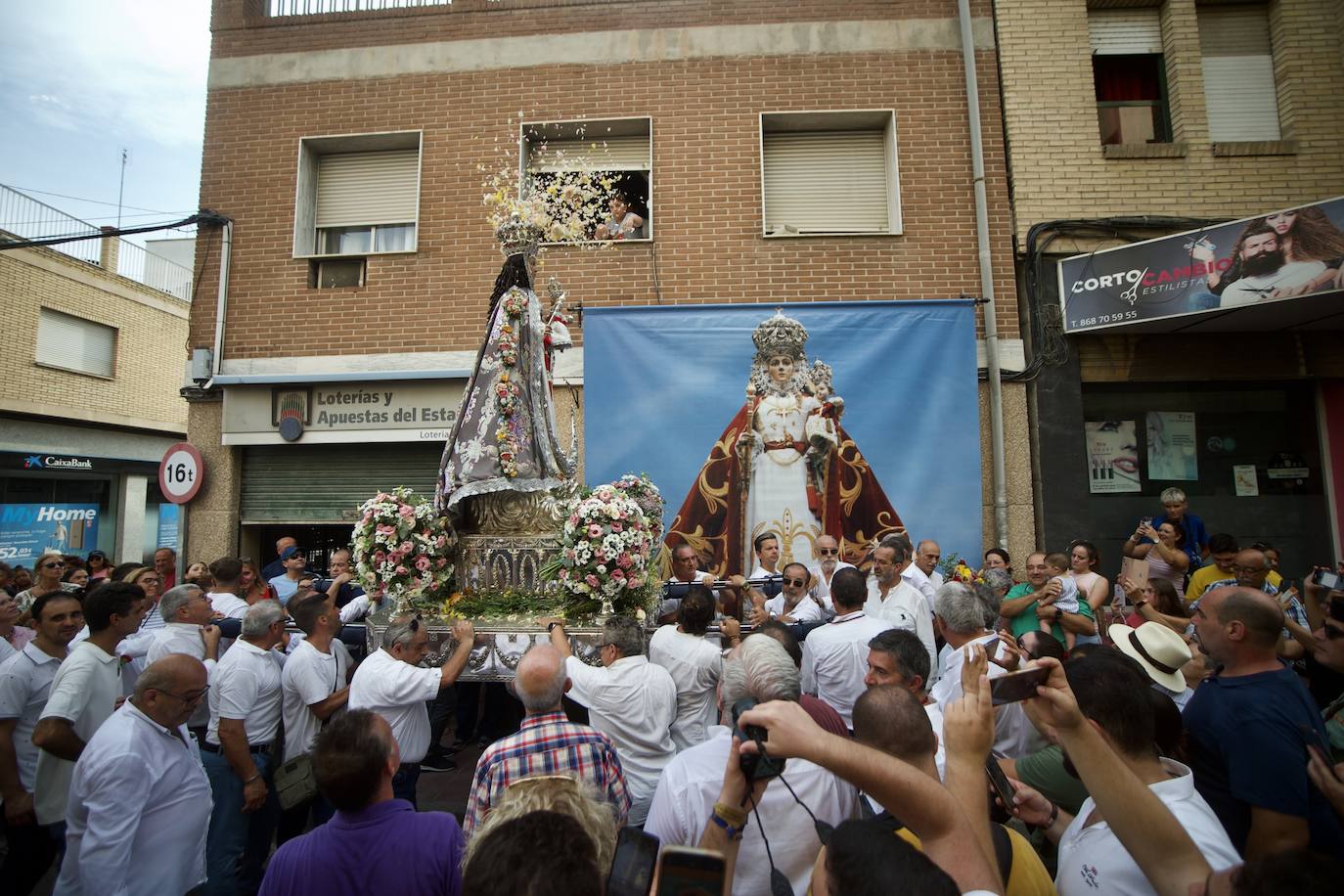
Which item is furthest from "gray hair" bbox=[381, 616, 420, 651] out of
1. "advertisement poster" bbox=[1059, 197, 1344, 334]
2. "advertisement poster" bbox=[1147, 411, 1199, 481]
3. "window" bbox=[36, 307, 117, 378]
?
"window" bbox=[36, 307, 117, 378]

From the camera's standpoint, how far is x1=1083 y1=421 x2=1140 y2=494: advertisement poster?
28.9 feet

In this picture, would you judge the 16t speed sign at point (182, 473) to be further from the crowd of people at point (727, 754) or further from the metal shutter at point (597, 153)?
the metal shutter at point (597, 153)

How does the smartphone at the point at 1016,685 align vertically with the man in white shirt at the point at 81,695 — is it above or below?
above

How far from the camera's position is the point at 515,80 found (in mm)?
9477

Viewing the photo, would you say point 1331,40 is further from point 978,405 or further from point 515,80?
point 515,80

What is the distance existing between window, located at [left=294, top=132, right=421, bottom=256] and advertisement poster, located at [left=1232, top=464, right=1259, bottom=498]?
35.6 feet

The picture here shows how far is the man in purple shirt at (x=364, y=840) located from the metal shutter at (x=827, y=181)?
839 cm

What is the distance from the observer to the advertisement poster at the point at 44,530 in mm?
14539

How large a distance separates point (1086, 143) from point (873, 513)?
17.4 ft

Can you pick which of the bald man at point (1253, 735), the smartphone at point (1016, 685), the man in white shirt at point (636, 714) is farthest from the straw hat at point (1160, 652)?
the man in white shirt at point (636, 714)

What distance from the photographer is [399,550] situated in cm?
505

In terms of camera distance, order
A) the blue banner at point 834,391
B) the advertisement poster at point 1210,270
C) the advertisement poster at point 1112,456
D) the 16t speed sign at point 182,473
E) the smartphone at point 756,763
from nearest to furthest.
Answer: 1. the smartphone at point 756,763
2. the advertisement poster at point 1210,270
3. the blue banner at point 834,391
4. the advertisement poster at point 1112,456
5. the 16t speed sign at point 182,473

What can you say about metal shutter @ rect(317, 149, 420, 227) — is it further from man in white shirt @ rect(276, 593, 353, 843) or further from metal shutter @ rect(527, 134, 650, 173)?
man in white shirt @ rect(276, 593, 353, 843)

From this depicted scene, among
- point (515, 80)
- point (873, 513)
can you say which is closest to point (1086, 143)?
point (873, 513)
